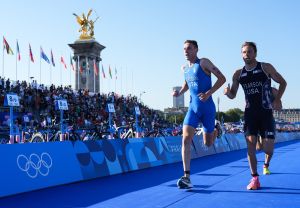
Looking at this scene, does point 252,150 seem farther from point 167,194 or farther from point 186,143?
point 167,194

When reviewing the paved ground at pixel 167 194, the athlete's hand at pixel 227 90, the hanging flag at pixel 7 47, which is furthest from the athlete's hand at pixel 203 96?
the hanging flag at pixel 7 47

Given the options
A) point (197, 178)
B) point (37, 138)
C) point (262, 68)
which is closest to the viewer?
point (262, 68)

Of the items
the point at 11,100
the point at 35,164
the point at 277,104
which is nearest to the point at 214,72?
the point at 277,104

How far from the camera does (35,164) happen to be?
738 centimetres

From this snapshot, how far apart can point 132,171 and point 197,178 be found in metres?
2.57

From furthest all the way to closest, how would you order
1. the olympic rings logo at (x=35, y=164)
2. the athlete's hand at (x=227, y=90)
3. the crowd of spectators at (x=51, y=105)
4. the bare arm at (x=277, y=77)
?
the crowd of spectators at (x=51, y=105) < the olympic rings logo at (x=35, y=164) < the athlete's hand at (x=227, y=90) < the bare arm at (x=277, y=77)

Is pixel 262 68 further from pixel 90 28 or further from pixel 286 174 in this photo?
pixel 90 28

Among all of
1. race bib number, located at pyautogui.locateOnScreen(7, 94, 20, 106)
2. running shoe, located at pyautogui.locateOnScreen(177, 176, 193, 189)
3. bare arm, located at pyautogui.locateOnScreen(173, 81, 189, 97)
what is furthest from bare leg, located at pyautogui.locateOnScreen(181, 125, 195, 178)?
race bib number, located at pyautogui.locateOnScreen(7, 94, 20, 106)

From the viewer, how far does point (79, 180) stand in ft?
27.6

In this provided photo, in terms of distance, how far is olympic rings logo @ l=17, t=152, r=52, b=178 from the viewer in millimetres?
7118

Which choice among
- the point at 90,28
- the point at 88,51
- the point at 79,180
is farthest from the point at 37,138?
the point at 90,28

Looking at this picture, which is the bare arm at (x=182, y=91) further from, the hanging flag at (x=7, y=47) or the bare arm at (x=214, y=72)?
Result: the hanging flag at (x=7, y=47)

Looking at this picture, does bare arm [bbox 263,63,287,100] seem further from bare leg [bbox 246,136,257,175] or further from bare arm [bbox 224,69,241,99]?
bare leg [bbox 246,136,257,175]

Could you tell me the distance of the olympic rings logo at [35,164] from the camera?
7118 millimetres
